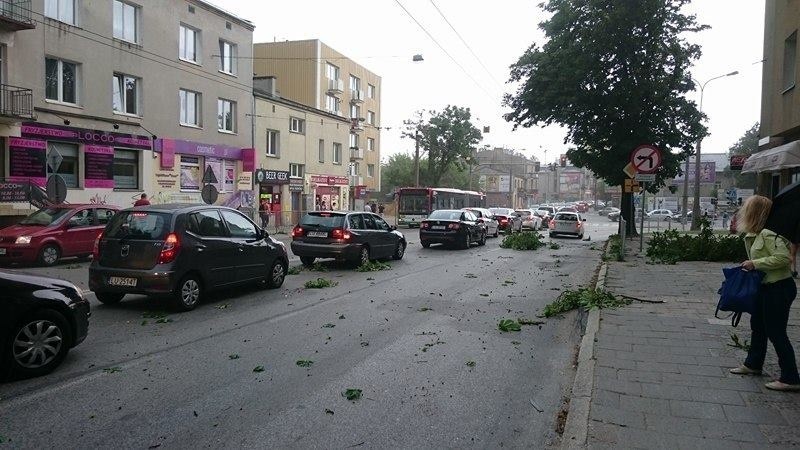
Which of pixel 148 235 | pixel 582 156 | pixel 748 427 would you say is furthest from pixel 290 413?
pixel 582 156

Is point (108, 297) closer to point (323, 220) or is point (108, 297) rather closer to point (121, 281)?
point (121, 281)

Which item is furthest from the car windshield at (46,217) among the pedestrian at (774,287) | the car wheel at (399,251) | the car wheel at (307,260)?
the pedestrian at (774,287)

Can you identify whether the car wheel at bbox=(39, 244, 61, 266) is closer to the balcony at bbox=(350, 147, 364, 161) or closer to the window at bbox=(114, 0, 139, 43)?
the window at bbox=(114, 0, 139, 43)

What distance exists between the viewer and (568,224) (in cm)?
3084

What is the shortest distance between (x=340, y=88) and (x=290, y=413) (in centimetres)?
4874

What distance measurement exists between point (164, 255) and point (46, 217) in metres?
8.39

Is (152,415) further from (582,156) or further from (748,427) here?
(582,156)

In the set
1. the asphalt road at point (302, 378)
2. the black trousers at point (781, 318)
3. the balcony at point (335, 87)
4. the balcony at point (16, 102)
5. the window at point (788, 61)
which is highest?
the balcony at point (335, 87)

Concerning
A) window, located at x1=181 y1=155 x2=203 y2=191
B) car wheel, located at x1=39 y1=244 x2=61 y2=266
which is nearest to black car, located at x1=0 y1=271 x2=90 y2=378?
car wheel, located at x1=39 y1=244 x2=61 y2=266

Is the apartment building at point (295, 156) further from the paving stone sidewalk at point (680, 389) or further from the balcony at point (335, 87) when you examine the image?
the paving stone sidewalk at point (680, 389)

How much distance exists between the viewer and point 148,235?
834 cm

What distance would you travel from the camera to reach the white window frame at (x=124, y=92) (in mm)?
23250

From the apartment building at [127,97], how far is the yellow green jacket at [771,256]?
1806 cm

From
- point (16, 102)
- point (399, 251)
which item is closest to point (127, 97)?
point (16, 102)
